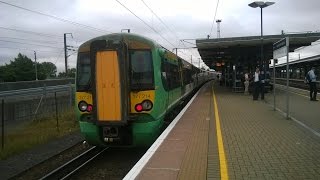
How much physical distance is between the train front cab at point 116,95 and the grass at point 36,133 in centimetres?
343

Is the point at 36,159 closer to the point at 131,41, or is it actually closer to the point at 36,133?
the point at 131,41

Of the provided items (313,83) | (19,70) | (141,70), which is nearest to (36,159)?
(141,70)

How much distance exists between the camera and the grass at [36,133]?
13545 millimetres

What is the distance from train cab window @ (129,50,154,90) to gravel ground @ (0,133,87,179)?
3.12 metres

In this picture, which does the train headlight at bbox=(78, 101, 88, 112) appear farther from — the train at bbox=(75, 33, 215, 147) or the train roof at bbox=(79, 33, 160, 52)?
the train roof at bbox=(79, 33, 160, 52)

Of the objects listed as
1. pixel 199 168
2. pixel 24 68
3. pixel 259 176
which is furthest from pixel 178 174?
pixel 24 68

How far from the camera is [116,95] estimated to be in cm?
1020

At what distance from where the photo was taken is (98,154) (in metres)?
12.2

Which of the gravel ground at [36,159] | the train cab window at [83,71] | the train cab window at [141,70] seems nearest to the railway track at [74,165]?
the gravel ground at [36,159]

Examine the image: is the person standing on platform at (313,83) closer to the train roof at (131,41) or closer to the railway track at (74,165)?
the railway track at (74,165)

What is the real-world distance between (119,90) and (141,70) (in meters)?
0.89

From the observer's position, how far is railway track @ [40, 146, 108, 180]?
32.7 ft

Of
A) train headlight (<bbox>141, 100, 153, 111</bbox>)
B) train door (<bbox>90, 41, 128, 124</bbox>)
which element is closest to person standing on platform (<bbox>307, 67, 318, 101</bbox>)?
train headlight (<bbox>141, 100, 153, 111</bbox>)

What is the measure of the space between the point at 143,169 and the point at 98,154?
5.01 m
